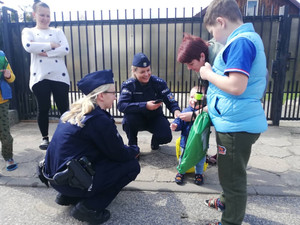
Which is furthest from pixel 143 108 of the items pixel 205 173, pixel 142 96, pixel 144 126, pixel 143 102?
pixel 205 173

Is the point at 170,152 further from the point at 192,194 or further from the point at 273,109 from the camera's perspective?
the point at 273,109

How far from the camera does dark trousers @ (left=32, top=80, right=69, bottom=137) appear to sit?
3.65 meters

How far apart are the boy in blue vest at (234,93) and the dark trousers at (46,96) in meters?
2.56

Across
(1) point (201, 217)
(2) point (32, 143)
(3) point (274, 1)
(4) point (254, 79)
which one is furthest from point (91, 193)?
(3) point (274, 1)

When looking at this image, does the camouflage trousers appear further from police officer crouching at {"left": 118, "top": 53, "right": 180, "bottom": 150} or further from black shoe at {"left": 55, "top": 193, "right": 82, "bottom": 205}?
police officer crouching at {"left": 118, "top": 53, "right": 180, "bottom": 150}

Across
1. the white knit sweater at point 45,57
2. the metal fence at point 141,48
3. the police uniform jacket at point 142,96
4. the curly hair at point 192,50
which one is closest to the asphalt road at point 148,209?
the police uniform jacket at point 142,96

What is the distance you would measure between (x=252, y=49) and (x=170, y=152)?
2.39 metres

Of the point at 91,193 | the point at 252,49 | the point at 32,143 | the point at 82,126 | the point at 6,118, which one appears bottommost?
the point at 32,143

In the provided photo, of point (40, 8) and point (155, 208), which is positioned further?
point (40, 8)

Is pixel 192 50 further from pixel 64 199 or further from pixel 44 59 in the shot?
pixel 44 59

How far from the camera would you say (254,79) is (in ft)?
5.53

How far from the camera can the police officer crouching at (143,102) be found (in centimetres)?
331

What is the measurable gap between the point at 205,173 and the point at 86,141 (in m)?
1.59

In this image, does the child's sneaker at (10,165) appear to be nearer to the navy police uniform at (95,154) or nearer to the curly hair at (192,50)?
the navy police uniform at (95,154)
